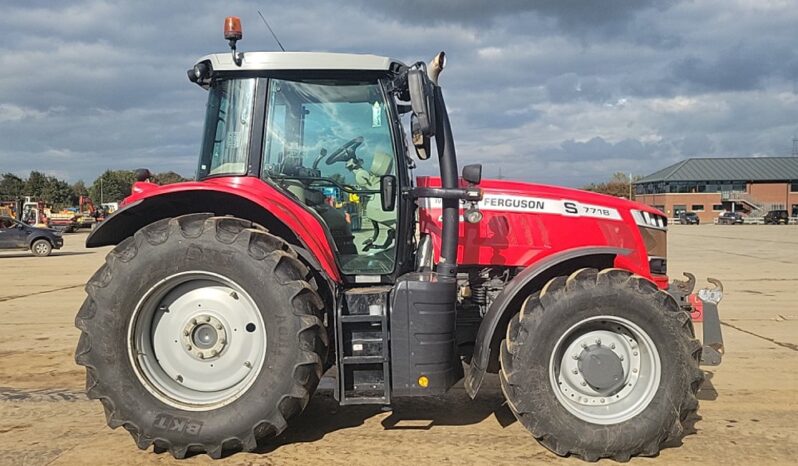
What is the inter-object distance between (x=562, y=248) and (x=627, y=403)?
1.22 meters

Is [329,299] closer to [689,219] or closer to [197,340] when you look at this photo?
[197,340]

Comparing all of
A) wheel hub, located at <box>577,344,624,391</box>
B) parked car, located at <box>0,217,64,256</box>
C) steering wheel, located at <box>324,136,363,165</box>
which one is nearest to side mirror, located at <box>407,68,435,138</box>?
steering wheel, located at <box>324,136,363,165</box>

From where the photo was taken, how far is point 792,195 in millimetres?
81750

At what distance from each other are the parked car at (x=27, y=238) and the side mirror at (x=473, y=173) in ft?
77.1

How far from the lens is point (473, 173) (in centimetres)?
418

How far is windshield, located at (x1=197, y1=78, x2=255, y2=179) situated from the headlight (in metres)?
3.02

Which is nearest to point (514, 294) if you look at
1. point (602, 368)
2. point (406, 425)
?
point (602, 368)

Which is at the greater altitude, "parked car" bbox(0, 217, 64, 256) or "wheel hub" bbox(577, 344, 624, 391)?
"parked car" bbox(0, 217, 64, 256)

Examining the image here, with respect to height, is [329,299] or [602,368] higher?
[329,299]

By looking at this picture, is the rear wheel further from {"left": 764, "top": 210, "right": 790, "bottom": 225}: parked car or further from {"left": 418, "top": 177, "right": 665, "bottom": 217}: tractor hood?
{"left": 764, "top": 210, "right": 790, "bottom": 225}: parked car

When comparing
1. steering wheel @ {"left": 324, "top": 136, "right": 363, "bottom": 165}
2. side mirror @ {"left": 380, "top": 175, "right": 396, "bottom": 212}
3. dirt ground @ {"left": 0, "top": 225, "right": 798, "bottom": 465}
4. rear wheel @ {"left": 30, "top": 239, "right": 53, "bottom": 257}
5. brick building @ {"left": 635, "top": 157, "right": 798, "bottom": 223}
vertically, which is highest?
brick building @ {"left": 635, "top": 157, "right": 798, "bottom": 223}

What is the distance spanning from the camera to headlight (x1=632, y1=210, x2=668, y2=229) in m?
4.83

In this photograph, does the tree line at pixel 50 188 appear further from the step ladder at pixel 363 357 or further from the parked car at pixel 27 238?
the step ladder at pixel 363 357

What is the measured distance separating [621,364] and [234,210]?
2.84m
